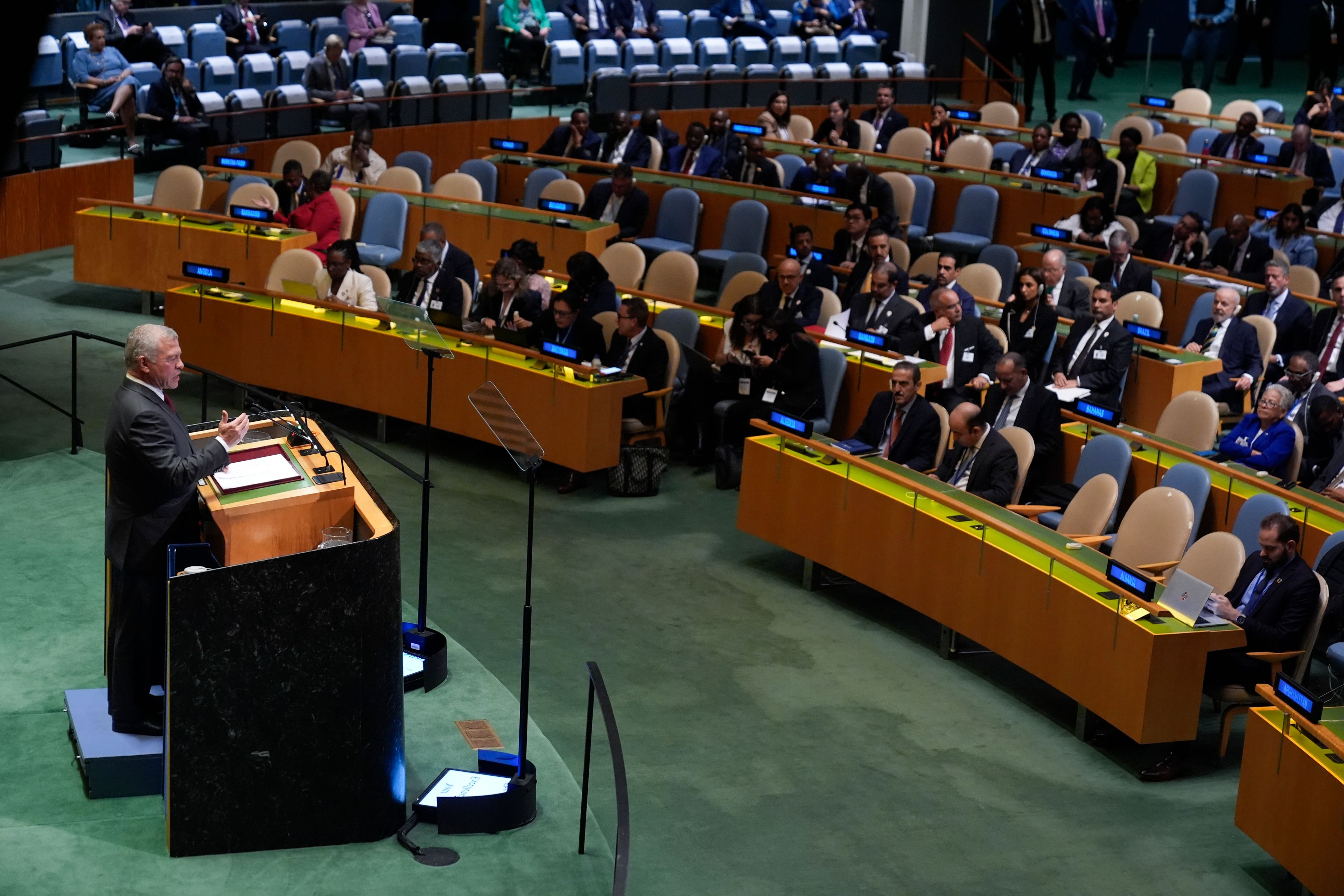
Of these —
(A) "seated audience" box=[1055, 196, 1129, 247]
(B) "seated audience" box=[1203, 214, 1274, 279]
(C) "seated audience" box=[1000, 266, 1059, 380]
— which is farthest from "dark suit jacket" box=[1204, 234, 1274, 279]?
(C) "seated audience" box=[1000, 266, 1059, 380]

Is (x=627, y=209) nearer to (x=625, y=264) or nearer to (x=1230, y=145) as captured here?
(x=625, y=264)

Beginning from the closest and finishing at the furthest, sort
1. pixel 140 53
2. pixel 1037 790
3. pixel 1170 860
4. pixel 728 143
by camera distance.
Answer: pixel 1170 860, pixel 1037 790, pixel 728 143, pixel 140 53

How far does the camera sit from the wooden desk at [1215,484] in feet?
22.4

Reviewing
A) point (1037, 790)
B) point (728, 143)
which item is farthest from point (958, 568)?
point (728, 143)

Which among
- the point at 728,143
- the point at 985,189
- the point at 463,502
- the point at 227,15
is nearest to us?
the point at 463,502

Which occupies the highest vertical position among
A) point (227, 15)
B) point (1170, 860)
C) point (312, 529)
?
point (227, 15)

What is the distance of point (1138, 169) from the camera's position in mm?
13930

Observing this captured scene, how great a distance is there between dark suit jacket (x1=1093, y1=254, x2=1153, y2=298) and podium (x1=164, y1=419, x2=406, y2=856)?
23.3 ft

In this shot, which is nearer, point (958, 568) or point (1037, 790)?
point (1037, 790)

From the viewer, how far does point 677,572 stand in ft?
25.8

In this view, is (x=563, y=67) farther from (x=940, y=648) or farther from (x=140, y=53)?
(x=940, y=648)

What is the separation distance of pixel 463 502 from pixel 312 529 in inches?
147

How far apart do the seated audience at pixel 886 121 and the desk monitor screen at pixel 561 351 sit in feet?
26.2

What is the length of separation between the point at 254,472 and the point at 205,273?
17.4ft
